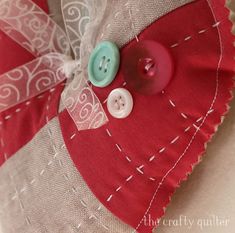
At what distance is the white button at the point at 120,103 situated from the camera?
412 millimetres

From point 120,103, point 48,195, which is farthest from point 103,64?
point 48,195

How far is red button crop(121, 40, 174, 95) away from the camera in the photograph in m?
0.39

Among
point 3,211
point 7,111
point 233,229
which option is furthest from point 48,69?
point 233,229

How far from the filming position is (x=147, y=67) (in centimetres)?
40

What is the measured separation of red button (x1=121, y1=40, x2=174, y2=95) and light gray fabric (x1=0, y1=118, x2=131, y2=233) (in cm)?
13

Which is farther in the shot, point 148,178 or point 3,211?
point 3,211

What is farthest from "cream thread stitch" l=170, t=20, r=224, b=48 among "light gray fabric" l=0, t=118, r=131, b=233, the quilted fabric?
"light gray fabric" l=0, t=118, r=131, b=233

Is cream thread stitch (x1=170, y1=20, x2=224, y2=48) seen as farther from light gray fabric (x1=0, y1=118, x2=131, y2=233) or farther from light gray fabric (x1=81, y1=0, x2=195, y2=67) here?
light gray fabric (x1=0, y1=118, x2=131, y2=233)

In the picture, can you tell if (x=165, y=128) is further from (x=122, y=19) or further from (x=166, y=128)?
(x=122, y=19)

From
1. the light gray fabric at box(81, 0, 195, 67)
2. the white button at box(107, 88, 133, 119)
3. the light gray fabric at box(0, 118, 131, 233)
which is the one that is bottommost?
the light gray fabric at box(0, 118, 131, 233)

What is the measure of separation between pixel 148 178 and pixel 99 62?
0.45 feet

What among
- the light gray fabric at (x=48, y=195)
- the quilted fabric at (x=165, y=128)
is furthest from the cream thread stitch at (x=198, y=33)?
the light gray fabric at (x=48, y=195)

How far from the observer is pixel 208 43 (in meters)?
0.39

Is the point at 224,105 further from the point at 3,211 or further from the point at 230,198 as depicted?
the point at 3,211
